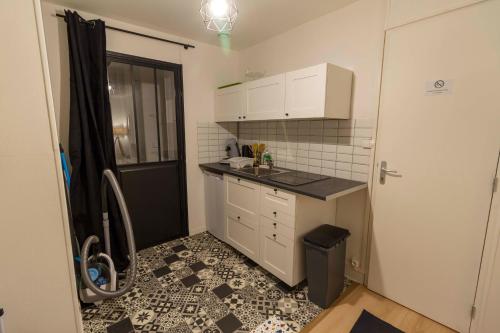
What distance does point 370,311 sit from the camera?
173cm

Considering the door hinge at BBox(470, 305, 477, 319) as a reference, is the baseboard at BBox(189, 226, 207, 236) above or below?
below

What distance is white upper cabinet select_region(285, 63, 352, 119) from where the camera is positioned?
181cm

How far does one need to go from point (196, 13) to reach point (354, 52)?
140cm

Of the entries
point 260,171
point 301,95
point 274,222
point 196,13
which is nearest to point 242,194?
point 260,171

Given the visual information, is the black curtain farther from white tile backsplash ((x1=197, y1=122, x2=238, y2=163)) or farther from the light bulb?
the light bulb

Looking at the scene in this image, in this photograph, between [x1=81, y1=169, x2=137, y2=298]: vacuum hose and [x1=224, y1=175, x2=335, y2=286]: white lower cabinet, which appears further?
[x1=224, y1=175, x2=335, y2=286]: white lower cabinet

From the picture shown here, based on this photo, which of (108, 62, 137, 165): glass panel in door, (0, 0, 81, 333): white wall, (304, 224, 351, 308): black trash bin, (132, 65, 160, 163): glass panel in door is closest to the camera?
(0, 0, 81, 333): white wall

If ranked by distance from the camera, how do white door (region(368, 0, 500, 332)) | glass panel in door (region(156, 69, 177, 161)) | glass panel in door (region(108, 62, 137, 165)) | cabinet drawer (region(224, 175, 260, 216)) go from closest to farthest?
white door (region(368, 0, 500, 332)) → cabinet drawer (region(224, 175, 260, 216)) → glass panel in door (region(108, 62, 137, 165)) → glass panel in door (region(156, 69, 177, 161))

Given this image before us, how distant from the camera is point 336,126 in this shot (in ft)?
6.92

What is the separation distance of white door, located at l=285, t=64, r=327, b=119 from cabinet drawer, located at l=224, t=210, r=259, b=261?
3.50 ft

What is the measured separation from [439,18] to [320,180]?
132 cm

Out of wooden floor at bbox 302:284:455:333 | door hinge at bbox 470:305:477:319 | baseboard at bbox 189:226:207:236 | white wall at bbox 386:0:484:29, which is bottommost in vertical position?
wooden floor at bbox 302:284:455:333

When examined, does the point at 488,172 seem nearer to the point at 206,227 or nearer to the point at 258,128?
the point at 258,128

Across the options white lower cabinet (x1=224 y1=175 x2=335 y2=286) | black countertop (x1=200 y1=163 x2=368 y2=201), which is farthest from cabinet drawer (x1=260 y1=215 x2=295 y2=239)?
black countertop (x1=200 y1=163 x2=368 y2=201)
